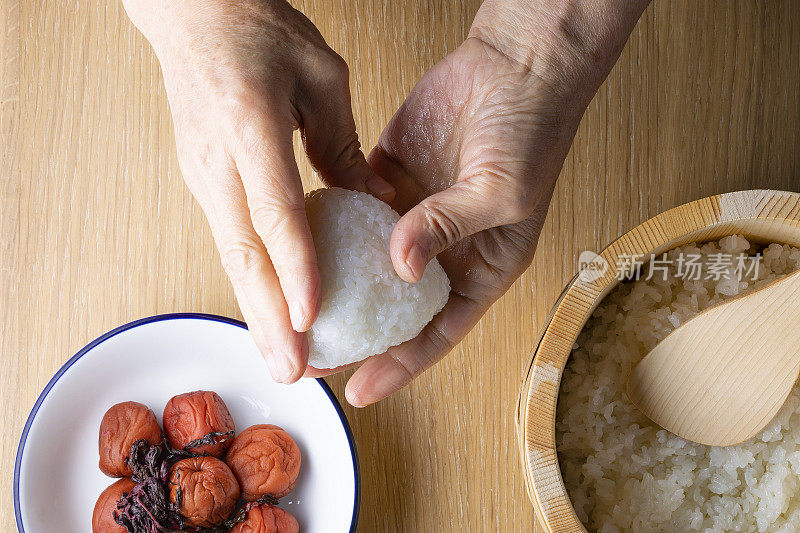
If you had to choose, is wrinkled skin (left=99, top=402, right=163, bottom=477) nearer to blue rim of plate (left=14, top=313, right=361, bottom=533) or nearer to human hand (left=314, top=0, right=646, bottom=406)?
blue rim of plate (left=14, top=313, right=361, bottom=533)

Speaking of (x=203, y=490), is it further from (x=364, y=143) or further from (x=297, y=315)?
(x=364, y=143)

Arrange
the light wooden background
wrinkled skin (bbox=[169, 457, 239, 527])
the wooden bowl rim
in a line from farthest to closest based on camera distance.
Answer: the light wooden background, wrinkled skin (bbox=[169, 457, 239, 527]), the wooden bowl rim

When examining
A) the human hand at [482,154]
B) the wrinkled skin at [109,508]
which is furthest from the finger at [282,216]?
Answer: the wrinkled skin at [109,508]

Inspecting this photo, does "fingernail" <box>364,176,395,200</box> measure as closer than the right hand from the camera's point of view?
No

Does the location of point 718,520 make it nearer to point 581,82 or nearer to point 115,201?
point 581,82

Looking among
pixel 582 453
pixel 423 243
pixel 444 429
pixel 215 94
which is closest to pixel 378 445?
pixel 444 429

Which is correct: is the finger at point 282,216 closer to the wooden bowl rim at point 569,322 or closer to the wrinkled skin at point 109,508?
the wooden bowl rim at point 569,322

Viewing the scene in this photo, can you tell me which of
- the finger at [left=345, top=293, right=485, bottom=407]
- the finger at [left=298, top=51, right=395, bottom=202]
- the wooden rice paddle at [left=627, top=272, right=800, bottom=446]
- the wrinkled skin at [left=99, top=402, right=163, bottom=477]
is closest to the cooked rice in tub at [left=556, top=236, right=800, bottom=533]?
the wooden rice paddle at [left=627, top=272, right=800, bottom=446]
